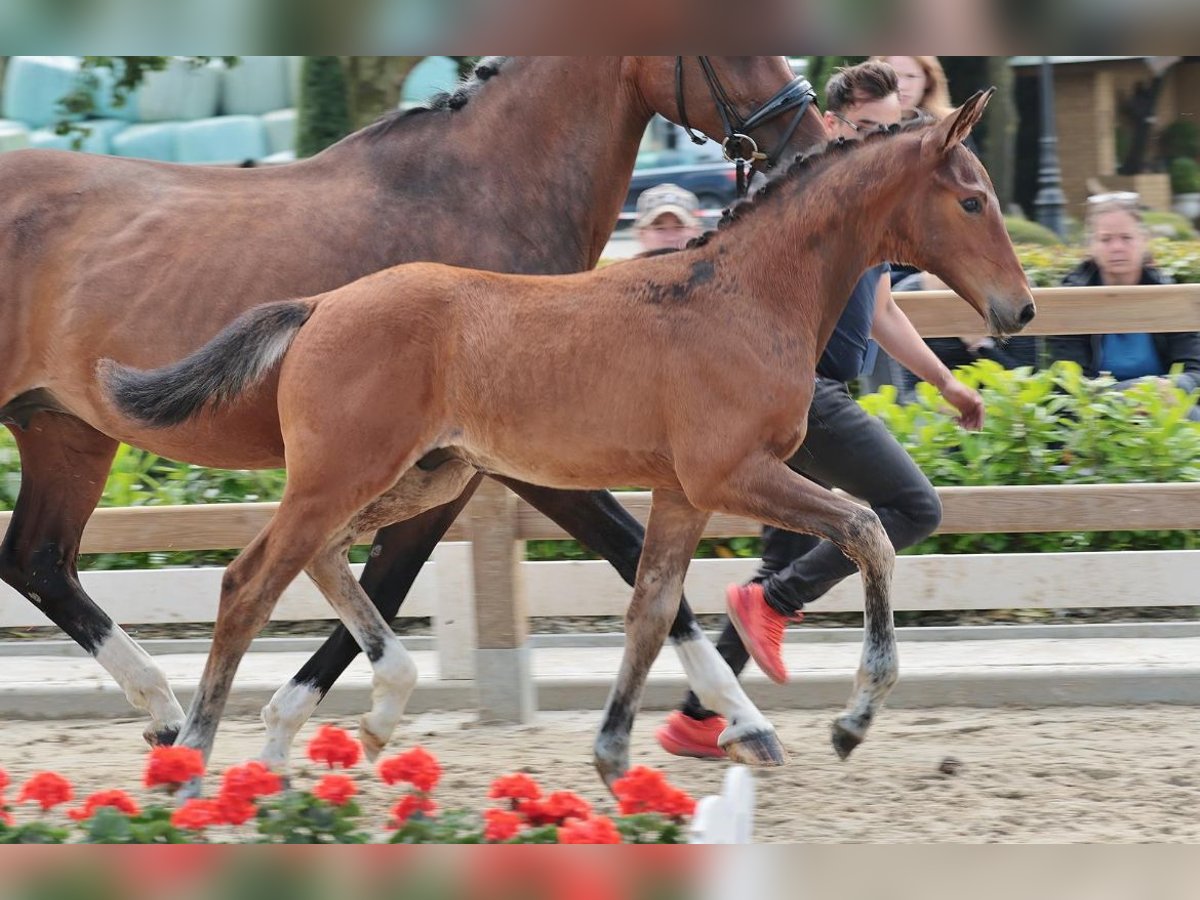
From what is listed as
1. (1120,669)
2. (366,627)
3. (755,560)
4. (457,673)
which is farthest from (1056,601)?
(366,627)

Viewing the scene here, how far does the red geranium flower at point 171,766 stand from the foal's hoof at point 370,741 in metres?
0.94

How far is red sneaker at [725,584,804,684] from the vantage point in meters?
4.27

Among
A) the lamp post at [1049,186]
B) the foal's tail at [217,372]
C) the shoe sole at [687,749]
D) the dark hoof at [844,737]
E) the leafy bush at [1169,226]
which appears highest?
the foal's tail at [217,372]

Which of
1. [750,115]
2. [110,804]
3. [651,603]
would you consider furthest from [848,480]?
[110,804]

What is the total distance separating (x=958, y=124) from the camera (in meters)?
3.62

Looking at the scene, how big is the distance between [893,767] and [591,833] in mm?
1803

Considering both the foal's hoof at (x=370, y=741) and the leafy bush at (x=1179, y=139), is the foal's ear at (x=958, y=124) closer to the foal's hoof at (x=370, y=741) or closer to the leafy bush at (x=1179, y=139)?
the foal's hoof at (x=370, y=741)

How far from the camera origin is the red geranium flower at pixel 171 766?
10.4 ft

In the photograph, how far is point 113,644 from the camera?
453 centimetres

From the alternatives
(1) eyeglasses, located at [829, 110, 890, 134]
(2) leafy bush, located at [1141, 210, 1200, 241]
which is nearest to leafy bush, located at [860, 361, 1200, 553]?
(1) eyeglasses, located at [829, 110, 890, 134]

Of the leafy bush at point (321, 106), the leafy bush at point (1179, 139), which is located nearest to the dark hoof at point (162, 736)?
the leafy bush at point (321, 106)

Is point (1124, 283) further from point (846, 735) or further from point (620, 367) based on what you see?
point (620, 367)

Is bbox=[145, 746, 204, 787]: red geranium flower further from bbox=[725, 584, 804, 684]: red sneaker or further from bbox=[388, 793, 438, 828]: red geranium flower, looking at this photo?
bbox=[725, 584, 804, 684]: red sneaker

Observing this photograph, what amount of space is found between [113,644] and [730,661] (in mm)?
1739
